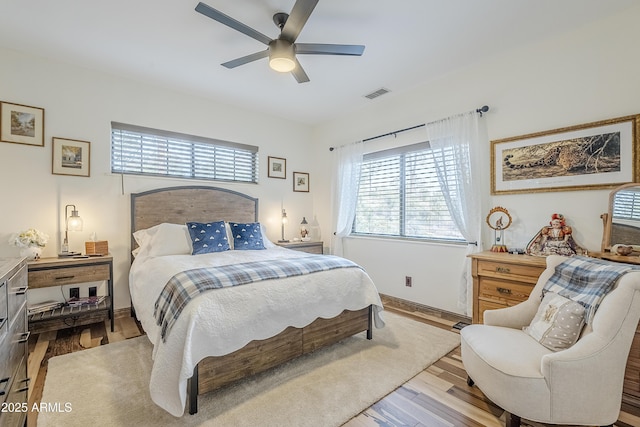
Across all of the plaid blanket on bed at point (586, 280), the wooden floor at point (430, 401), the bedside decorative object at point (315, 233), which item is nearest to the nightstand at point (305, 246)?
the bedside decorative object at point (315, 233)

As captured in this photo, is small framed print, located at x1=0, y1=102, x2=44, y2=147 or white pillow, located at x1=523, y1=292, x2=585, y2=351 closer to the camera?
white pillow, located at x1=523, y1=292, x2=585, y2=351

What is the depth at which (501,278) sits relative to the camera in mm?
2604

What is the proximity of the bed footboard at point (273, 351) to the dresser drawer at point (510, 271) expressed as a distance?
110 centimetres

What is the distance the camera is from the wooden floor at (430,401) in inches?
68.4

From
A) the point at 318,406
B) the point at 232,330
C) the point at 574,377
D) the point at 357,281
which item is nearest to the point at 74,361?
the point at 232,330

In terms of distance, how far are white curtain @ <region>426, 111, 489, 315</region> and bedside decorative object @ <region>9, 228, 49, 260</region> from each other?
4124 millimetres

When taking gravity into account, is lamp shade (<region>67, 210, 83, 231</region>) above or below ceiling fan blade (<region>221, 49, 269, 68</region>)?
below

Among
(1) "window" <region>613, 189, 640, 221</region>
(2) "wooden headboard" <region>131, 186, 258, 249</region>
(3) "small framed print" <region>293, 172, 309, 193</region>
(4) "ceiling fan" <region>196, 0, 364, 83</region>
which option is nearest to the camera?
(4) "ceiling fan" <region>196, 0, 364, 83</region>

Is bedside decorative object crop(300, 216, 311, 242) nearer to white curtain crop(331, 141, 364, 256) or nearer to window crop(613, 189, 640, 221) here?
white curtain crop(331, 141, 364, 256)

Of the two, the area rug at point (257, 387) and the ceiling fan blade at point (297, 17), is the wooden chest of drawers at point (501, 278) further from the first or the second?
the ceiling fan blade at point (297, 17)

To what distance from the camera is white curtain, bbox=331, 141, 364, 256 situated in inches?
177

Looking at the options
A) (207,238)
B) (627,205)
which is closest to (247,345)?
(207,238)

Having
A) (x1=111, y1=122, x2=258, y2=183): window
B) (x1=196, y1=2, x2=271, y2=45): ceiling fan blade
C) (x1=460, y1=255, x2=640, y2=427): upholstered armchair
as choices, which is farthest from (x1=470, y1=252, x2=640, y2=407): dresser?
(x1=111, y1=122, x2=258, y2=183): window

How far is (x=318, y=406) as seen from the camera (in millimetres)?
1863
